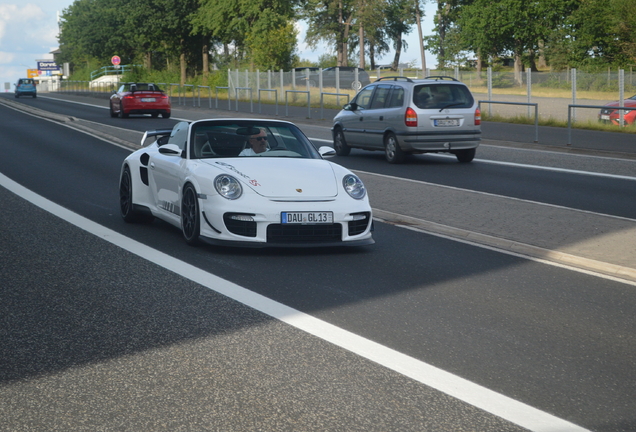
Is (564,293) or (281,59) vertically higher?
(281,59)

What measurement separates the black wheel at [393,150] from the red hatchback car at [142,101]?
70.1ft

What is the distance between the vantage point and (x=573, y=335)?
5648 mm

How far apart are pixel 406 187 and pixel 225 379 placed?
947 centimetres

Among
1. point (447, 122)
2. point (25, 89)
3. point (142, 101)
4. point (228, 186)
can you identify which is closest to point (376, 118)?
point (447, 122)

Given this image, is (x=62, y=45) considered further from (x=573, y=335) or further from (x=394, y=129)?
(x=573, y=335)

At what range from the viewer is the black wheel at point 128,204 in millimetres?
10227

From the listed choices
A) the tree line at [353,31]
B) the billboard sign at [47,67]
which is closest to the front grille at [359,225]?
the tree line at [353,31]

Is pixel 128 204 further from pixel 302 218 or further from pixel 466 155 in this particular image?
pixel 466 155

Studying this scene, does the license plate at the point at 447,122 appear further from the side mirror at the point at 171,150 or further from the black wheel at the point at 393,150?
the side mirror at the point at 171,150

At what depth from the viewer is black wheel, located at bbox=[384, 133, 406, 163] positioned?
18584 mm

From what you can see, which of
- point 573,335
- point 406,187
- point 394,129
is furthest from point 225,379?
point 394,129

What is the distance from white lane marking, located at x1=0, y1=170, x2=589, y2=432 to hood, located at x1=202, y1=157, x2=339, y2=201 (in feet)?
3.37

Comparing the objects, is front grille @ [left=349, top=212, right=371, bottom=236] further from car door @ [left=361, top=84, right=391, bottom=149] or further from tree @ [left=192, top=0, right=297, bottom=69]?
tree @ [left=192, top=0, right=297, bottom=69]

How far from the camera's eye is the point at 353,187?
28.2 ft
